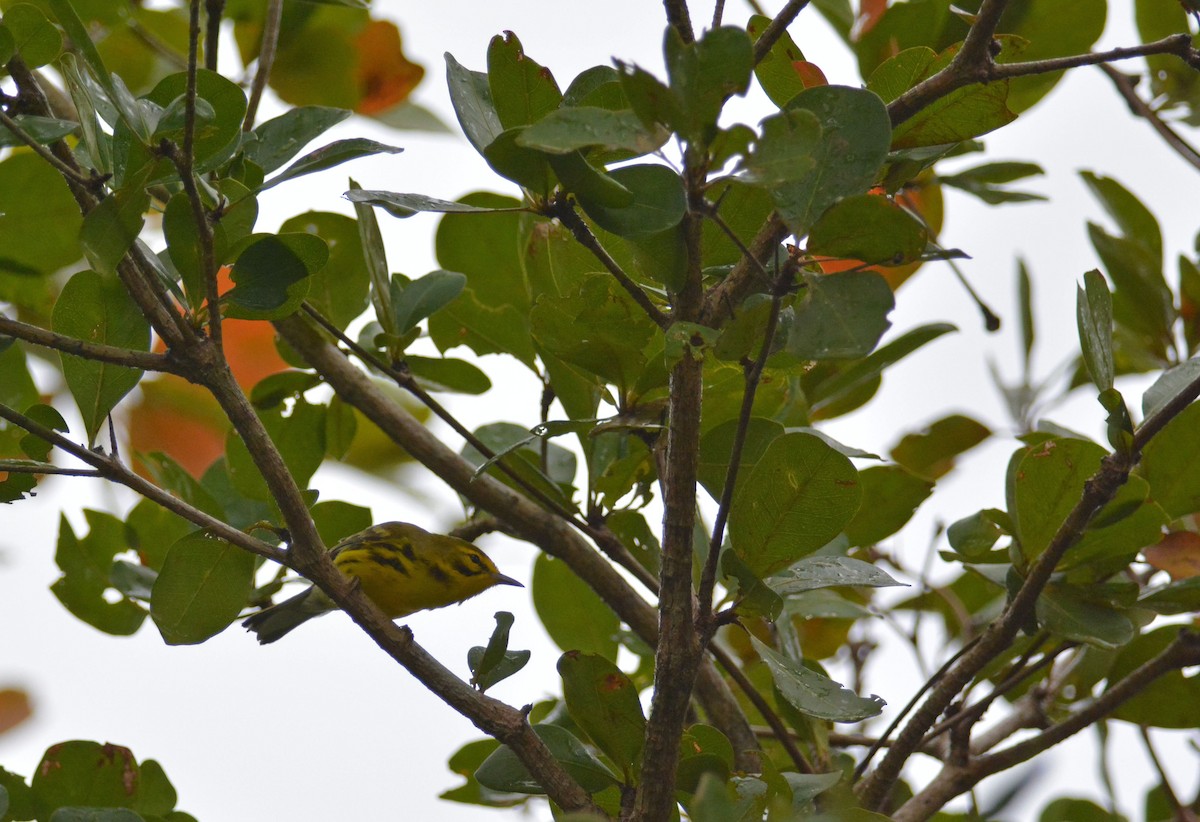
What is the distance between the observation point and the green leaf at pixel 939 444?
2.46 m

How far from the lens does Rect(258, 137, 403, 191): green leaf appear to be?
4.38ft

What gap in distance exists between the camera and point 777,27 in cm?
118

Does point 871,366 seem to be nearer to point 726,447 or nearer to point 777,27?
point 726,447

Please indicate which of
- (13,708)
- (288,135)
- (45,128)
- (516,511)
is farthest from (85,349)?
(13,708)

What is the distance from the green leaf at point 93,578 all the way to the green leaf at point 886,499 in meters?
1.17

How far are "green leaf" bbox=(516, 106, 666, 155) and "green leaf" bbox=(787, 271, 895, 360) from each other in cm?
20

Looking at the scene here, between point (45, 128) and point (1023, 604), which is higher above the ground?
point (45, 128)

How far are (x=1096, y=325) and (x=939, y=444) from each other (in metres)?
1.05

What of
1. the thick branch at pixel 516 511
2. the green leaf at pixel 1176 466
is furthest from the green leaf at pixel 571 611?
the green leaf at pixel 1176 466

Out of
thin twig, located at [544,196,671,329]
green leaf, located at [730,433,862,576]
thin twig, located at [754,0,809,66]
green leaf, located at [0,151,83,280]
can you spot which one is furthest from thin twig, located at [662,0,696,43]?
green leaf, located at [0,151,83,280]

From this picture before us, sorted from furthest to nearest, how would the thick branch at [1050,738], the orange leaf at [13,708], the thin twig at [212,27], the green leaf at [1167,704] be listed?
the orange leaf at [13,708] < the green leaf at [1167,704] < the thick branch at [1050,738] < the thin twig at [212,27]

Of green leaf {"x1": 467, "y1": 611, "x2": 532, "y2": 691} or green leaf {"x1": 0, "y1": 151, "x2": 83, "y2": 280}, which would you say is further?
green leaf {"x1": 0, "y1": 151, "x2": 83, "y2": 280}

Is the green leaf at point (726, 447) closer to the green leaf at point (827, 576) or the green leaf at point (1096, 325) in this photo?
the green leaf at point (827, 576)

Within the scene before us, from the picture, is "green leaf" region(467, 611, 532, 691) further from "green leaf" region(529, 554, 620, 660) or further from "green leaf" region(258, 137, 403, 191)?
"green leaf" region(529, 554, 620, 660)
